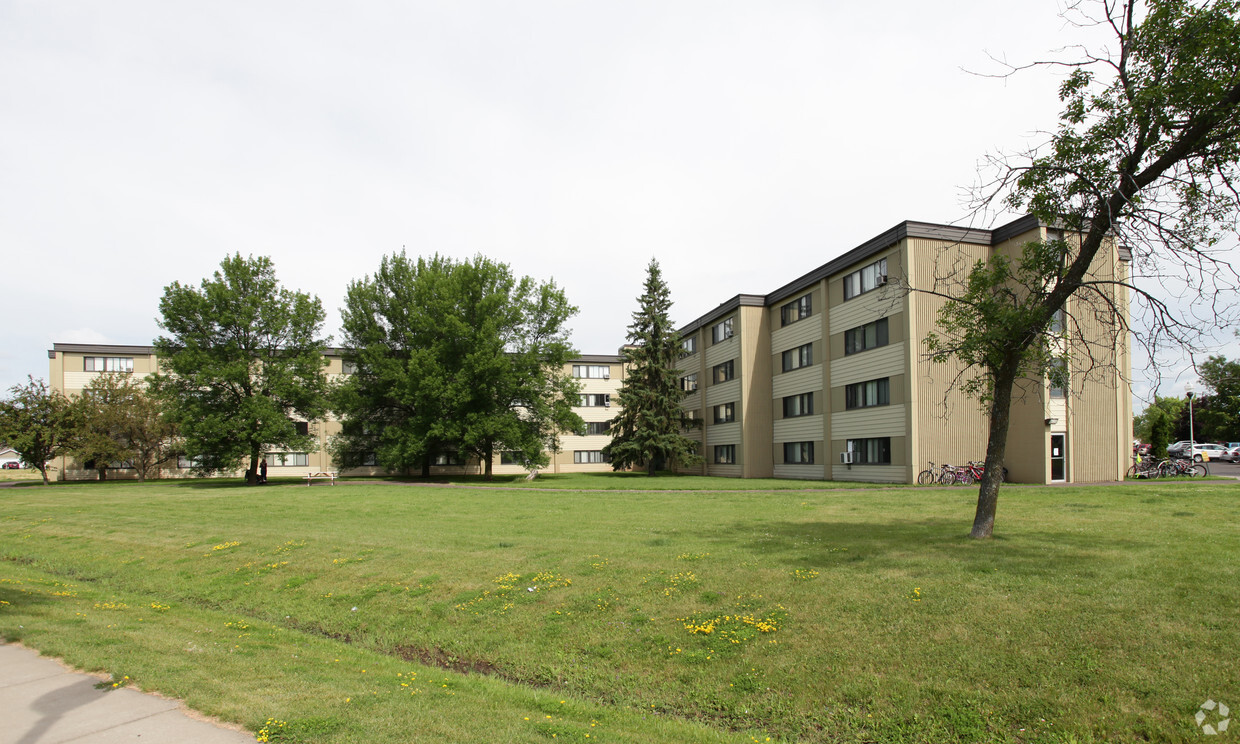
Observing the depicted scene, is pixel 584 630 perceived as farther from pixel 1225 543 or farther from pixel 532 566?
pixel 1225 543

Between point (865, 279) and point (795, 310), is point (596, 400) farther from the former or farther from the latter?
point (865, 279)

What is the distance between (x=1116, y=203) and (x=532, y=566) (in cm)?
1214

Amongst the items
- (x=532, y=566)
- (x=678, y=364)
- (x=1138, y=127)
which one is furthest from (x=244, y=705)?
(x=678, y=364)

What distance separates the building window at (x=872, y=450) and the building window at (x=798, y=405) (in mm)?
4944

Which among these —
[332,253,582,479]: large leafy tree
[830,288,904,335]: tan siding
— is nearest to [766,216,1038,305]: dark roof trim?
[830,288,904,335]: tan siding

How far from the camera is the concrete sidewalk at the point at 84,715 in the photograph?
17.9 ft

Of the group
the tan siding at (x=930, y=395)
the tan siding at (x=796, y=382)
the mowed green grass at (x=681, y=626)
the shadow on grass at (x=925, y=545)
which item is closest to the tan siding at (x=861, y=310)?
the tan siding at (x=930, y=395)

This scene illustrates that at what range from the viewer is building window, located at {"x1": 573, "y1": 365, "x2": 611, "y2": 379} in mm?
66562

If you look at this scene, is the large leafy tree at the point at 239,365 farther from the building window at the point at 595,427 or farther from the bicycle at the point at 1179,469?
the bicycle at the point at 1179,469

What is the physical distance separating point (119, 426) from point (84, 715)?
55488mm

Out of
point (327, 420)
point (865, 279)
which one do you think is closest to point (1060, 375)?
point (865, 279)

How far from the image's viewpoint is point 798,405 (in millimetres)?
42562

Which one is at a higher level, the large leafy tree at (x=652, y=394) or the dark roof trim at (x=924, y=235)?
the dark roof trim at (x=924, y=235)

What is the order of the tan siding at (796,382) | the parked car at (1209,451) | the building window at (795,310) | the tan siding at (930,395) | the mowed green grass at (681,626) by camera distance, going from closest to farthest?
the mowed green grass at (681,626) → the tan siding at (930,395) → the tan siding at (796,382) → the building window at (795,310) → the parked car at (1209,451)
